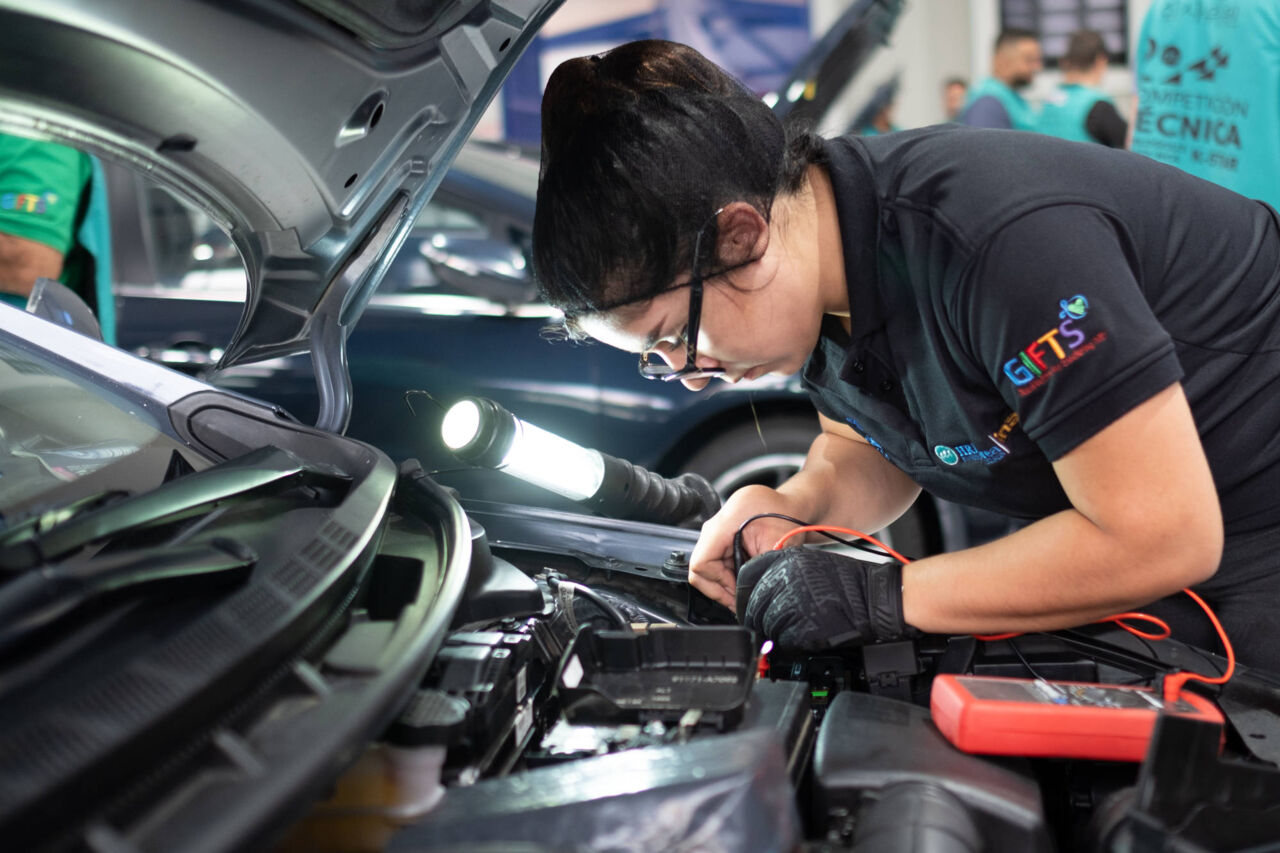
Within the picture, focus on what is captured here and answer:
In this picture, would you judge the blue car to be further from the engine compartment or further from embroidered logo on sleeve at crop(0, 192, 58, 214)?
the engine compartment

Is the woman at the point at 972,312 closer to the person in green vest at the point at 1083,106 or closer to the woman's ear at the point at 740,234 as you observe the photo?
the woman's ear at the point at 740,234

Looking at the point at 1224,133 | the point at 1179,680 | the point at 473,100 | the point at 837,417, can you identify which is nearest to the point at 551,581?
the point at 837,417

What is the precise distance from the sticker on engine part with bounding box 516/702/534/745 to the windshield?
0.58 meters

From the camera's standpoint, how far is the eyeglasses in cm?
112

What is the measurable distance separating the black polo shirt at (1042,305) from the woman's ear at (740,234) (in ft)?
0.43

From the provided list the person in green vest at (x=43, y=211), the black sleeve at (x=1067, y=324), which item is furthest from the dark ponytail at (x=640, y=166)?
the person in green vest at (x=43, y=211)

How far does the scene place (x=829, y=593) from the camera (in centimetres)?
121

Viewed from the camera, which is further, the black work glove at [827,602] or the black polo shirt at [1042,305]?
the black work glove at [827,602]

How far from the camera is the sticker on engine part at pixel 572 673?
1.07m

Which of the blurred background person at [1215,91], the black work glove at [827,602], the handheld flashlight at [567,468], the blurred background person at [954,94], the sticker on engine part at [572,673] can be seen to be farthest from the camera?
the blurred background person at [954,94]

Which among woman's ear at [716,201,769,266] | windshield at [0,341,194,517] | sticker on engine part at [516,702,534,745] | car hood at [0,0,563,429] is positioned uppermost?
car hood at [0,0,563,429]

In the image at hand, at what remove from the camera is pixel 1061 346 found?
101 centimetres

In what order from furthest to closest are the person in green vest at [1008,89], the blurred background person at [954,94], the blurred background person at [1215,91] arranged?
the blurred background person at [954,94] < the person in green vest at [1008,89] < the blurred background person at [1215,91]

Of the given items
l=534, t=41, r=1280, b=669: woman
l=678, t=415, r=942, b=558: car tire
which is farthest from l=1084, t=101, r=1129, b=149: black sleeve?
l=534, t=41, r=1280, b=669: woman
